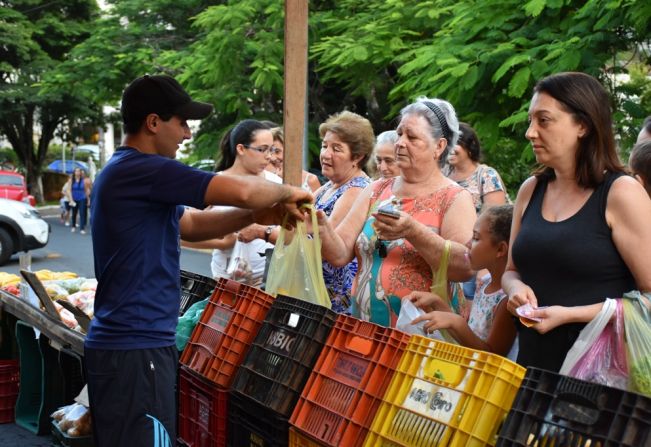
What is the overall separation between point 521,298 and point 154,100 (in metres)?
1.56

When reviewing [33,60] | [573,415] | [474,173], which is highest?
[33,60]

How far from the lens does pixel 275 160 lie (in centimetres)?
708

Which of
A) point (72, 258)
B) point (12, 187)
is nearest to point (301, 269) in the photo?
point (72, 258)

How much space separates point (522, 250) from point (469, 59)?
668 centimetres

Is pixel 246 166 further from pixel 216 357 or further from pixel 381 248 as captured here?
pixel 216 357

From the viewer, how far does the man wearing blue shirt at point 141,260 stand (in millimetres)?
3213

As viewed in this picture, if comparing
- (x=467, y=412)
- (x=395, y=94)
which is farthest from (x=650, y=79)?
(x=467, y=412)

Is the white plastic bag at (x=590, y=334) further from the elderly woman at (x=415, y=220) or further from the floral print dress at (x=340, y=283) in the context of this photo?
the floral print dress at (x=340, y=283)

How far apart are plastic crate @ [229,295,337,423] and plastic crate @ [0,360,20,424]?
139 inches

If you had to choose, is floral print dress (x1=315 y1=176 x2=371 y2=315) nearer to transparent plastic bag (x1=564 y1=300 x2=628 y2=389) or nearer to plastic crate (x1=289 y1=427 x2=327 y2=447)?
plastic crate (x1=289 y1=427 x2=327 y2=447)

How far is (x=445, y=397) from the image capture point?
9.14 ft

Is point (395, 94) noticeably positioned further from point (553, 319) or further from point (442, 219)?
point (553, 319)

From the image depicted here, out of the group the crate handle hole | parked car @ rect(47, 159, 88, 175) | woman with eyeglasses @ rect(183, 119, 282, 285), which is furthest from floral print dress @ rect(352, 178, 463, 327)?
parked car @ rect(47, 159, 88, 175)

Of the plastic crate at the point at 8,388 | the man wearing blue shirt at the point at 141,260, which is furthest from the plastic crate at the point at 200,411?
the plastic crate at the point at 8,388
